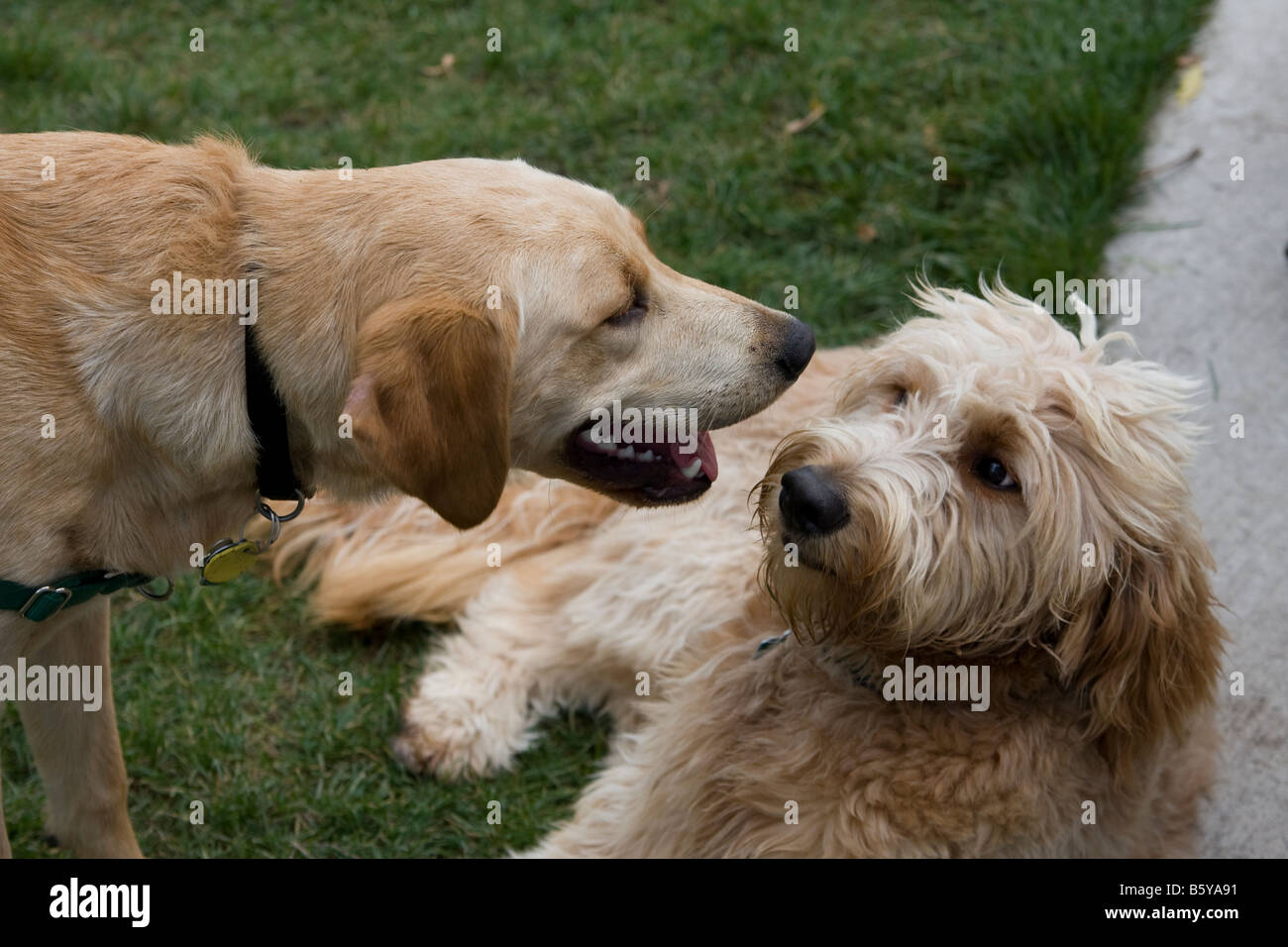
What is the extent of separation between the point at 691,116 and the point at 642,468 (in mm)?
3294

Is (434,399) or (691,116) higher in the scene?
(691,116)

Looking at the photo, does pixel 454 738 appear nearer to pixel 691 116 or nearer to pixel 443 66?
pixel 691 116

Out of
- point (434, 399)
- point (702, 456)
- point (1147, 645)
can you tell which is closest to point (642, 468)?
point (702, 456)

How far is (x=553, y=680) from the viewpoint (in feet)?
13.7

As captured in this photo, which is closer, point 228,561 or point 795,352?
point 228,561

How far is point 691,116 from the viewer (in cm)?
582

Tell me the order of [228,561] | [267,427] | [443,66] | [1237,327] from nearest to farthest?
[267,427] → [228,561] → [1237,327] → [443,66]

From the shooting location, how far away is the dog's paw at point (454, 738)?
399cm

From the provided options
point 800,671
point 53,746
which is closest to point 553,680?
point 800,671

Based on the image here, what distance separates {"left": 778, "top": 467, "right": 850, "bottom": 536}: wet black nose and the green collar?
1.43m

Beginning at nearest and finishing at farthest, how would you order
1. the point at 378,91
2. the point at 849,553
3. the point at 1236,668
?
the point at 849,553 < the point at 1236,668 < the point at 378,91
